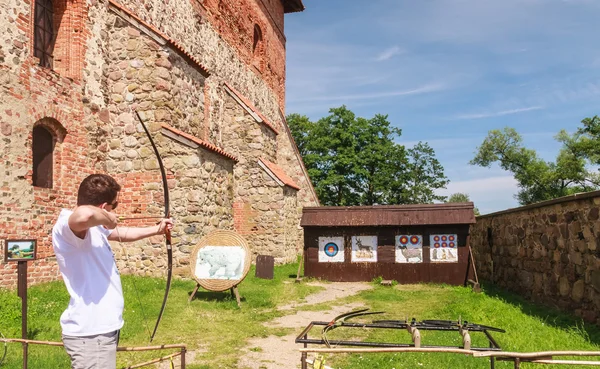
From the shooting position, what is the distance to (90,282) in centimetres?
310

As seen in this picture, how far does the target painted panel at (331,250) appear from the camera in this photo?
14453 millimetres

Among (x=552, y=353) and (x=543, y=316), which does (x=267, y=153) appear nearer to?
(x=543, y=316)

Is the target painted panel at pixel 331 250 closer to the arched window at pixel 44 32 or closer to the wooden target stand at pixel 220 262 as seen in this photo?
the wooden target stand at pixel 220 262

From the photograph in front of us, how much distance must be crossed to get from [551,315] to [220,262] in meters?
6.43

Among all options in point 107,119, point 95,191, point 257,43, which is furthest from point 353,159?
point 95,191

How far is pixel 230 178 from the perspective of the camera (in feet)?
43.4

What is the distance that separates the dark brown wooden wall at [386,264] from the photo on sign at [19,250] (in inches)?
374

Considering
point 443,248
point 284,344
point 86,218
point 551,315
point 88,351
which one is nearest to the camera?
point 86,218

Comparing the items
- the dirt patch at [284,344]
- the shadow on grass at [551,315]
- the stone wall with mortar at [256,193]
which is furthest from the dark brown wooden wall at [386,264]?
the dirt patch at [284,344]

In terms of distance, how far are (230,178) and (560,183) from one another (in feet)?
120

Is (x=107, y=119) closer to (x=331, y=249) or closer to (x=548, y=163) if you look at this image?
(x=331, y=249)

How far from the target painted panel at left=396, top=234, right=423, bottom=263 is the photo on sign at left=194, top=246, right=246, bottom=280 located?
19.3ft

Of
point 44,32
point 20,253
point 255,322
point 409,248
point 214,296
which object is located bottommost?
point 255,322

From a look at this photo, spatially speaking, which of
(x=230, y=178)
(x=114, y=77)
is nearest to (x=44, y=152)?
(x=114, y=77)
